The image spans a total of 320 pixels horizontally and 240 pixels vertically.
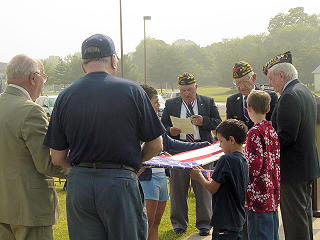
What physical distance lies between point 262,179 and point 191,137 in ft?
6.16

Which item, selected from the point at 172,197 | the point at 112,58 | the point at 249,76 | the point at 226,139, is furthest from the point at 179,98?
the point at 112,58

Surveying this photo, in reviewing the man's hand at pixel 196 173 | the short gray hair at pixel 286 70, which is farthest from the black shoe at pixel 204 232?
the short gray hair at pixel 286 70

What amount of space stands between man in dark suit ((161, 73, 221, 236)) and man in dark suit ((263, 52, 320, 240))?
1.53m

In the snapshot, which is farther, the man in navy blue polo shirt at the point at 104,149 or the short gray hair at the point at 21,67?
the short gray hair at the point at 21,67

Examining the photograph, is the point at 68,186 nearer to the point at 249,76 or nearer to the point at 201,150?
the point at 201,150

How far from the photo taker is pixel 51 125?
2588 mm

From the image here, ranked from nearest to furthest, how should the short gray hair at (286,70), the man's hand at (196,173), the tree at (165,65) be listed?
the man's hand at (196,173), the short gray hair at (286,70), the tree at (165,65)

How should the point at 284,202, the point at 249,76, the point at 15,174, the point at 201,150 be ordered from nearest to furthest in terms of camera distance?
the point at 15,174 → the point at 284,202 → the point at 201,150 → the point at 249,76

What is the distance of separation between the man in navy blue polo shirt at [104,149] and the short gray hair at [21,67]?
713 millimetres

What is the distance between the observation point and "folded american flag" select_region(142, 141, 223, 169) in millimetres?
3308

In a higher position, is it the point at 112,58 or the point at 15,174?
the point at 112,58

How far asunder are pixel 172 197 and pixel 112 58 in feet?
11.1

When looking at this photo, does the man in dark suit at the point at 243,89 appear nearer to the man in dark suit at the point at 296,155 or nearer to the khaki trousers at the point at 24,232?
the man in dark suit at the point at 296,155

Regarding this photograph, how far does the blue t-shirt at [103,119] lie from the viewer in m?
2.40
